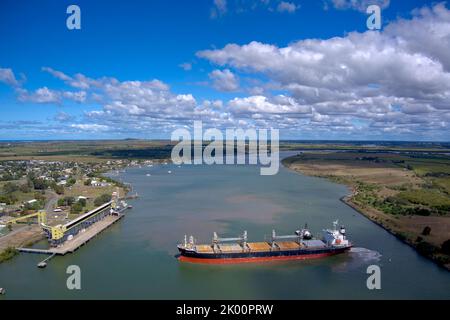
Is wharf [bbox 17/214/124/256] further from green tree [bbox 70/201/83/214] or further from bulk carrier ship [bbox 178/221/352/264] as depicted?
bulk carrier ship [bbox 178/221/352/264]

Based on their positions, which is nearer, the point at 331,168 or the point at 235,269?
the point at 235,269

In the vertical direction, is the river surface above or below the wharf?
below

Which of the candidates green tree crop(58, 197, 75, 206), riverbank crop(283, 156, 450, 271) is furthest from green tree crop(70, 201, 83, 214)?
riverbank crop(283, 156, 450, 271)

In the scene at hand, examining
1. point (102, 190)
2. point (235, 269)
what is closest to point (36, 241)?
point (235, 269)

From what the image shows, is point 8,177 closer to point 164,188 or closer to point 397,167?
point 164,188

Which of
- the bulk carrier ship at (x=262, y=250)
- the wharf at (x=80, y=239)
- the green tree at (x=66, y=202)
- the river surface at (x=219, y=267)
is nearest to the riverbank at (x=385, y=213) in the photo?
the river surface at (x=219, y=267)
